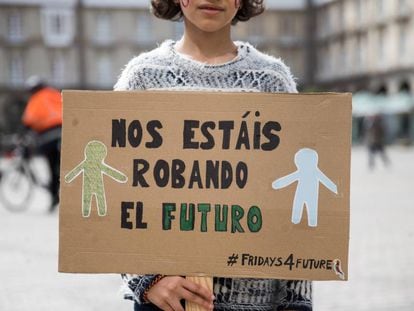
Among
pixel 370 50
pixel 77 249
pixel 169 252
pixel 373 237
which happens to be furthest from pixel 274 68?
pixel 370 50

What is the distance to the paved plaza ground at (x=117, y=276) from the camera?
17.2 ft

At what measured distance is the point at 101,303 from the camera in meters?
5.23

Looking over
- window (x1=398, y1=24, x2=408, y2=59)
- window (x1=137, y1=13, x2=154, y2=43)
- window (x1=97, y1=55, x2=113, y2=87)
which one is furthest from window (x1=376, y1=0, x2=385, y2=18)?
window (x1=97, y1=55, x2=113, y2=87)

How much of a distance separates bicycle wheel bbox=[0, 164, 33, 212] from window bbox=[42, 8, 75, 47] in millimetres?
44344

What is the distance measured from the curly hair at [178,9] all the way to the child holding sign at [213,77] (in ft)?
0.21

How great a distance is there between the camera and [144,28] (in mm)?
56531

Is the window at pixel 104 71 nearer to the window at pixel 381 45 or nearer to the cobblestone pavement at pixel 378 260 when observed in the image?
the window at pixel 381 45

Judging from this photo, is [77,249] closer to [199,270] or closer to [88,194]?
[88,194]

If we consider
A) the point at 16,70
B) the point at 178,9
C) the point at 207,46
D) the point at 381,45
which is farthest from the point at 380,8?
the point at 207,46

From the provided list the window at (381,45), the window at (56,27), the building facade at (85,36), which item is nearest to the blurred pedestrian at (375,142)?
the window at (381,45)

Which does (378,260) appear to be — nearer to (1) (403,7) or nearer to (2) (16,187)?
(2) (16,187)

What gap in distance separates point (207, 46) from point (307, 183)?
451mm

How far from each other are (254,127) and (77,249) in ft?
1.78

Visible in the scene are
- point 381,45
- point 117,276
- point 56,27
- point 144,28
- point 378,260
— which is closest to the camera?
point 117,276
